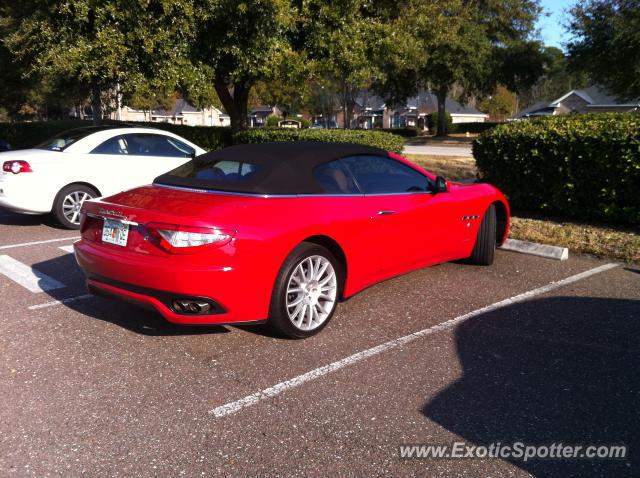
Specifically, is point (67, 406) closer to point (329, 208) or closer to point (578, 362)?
point (329, 208)

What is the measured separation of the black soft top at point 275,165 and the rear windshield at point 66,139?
171 inches

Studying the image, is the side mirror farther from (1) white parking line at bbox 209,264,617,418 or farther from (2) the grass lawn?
(2) the grass lawn

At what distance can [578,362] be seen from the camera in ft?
13.2

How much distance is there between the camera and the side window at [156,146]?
29.7 ft

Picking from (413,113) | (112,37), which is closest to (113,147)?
(112,37)

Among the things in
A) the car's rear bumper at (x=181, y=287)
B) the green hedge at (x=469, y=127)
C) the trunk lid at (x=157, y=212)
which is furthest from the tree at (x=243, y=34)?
the green hedge at (x=469, y=127)

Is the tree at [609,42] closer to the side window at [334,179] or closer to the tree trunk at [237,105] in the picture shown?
the tree trunk at [237,105]

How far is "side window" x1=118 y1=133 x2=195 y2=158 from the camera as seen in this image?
29.7 feet

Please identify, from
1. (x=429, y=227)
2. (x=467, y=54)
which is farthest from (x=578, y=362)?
(x=467, y=54)

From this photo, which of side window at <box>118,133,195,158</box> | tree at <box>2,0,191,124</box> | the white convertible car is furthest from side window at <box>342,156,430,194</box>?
tree at <box>2,0,191,124</box>

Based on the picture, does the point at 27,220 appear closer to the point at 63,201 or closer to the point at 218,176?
the point at 63,201

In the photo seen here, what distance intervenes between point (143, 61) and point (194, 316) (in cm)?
1084

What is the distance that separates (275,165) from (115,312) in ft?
6.17

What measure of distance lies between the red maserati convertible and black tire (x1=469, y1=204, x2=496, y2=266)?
65 cm
